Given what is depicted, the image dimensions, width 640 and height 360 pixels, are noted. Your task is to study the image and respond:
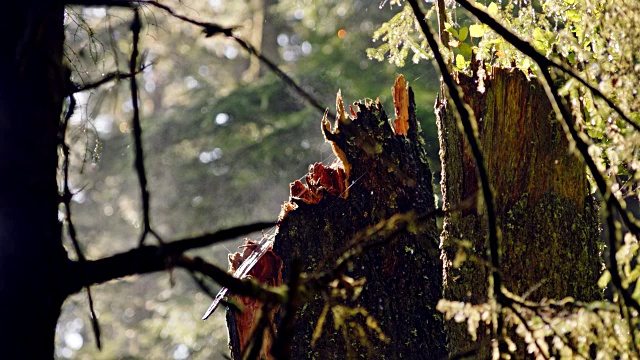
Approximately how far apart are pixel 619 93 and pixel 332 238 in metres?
1.64

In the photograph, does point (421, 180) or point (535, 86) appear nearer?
point (535, 86)

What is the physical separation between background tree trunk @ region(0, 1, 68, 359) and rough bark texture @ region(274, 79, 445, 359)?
1.90 metres

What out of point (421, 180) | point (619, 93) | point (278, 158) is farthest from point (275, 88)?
point (619, 93)

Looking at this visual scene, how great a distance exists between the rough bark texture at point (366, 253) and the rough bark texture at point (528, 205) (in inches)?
11.7

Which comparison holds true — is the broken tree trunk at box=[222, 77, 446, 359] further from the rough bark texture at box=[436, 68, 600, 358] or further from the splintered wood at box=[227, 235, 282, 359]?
the rough bark texture at box=[436, 68, 600, 358]

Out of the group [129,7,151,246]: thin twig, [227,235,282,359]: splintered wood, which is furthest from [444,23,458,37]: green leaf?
[129,7,151,246]: thin twig

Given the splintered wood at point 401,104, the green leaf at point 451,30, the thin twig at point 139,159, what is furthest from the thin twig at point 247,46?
the splintered wood at point 401,104

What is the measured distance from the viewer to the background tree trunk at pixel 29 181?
1.48 meters

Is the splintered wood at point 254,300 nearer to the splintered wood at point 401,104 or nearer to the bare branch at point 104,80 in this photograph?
the splintered wood at point 401,104

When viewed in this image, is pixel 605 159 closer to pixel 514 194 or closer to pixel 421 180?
pixel 514 194

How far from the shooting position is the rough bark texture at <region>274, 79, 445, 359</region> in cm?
338

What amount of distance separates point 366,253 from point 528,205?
30.1 inches

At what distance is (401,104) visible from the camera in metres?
3.67

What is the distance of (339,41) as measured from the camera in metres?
13.8
